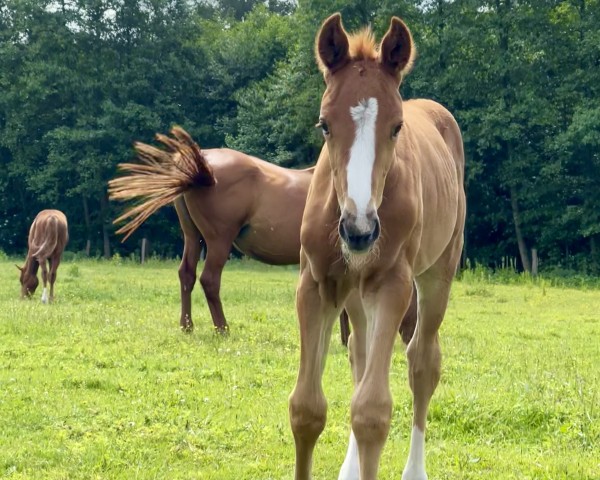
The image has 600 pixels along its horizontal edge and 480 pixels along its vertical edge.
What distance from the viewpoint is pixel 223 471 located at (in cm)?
436

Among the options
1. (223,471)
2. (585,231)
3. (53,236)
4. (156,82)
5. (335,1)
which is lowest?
(223,471)

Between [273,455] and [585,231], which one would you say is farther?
[585,231]

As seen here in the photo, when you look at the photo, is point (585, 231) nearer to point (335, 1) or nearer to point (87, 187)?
point (335, 1)

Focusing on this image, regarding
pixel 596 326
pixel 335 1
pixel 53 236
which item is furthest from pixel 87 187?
pixel 596 326

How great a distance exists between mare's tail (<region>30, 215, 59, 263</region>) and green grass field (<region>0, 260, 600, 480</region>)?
3312 mm

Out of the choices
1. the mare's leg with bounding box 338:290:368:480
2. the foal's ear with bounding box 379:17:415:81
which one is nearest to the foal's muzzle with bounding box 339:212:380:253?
the foal's ear with bounding box 379:17:415:81

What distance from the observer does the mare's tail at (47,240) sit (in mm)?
14486

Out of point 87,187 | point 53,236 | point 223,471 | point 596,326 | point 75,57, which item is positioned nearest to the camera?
point 223,471

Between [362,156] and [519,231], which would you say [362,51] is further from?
[519,231]

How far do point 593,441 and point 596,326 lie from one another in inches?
277

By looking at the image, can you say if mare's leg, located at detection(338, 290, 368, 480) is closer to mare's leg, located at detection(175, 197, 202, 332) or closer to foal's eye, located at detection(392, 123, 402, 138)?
foal's eye, located at detection(392, 123, 402, 138)

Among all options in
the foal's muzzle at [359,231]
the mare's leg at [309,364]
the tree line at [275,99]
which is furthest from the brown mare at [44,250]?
the tree line at [275,99]

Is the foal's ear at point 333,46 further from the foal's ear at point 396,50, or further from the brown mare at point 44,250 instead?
the brown mare at point 44,250

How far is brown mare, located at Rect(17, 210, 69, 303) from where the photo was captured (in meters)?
13.9
